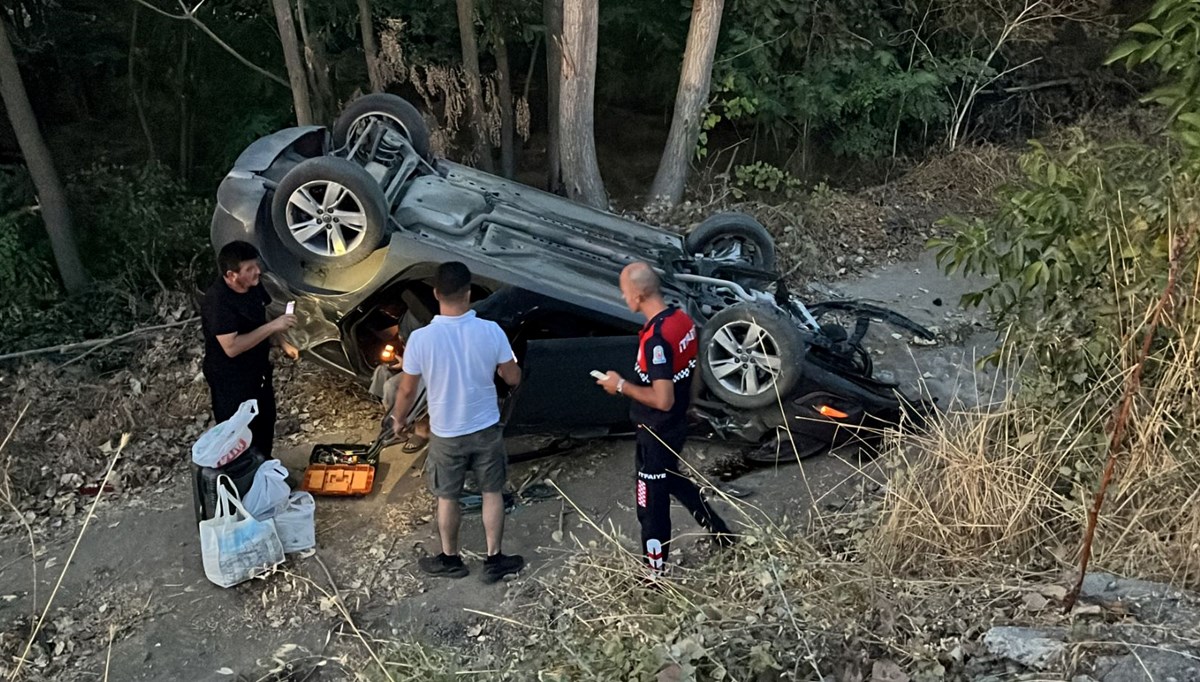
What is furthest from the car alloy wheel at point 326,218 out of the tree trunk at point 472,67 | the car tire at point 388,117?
the tree trunk at point 472,67

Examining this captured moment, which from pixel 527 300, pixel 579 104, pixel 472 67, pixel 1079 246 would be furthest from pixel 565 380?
pixel 472 67

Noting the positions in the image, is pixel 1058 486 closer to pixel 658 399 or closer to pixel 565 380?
pixel 658 399

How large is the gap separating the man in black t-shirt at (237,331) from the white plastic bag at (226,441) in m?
0.25

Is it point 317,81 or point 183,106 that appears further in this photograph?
point 183,106

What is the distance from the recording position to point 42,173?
343 inches

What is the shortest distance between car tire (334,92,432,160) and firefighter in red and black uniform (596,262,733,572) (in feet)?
9.86

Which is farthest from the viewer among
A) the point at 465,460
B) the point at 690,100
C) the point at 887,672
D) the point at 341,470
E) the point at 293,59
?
the point at 690,100

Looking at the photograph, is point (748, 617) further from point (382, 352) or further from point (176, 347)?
point (176, 347)

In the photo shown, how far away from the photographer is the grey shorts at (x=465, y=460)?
4.32m

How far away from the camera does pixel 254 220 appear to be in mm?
5156

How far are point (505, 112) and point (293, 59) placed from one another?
257 cm

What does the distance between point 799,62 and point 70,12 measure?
8.72 metres

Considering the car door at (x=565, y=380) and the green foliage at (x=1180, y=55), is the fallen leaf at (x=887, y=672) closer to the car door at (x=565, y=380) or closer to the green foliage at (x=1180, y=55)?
the green foliage at (x=1180, y=55)

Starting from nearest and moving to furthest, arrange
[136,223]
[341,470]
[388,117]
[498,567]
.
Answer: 1. [498,567]
2. [341,470]
3. [388,117]
4. [136,223]
